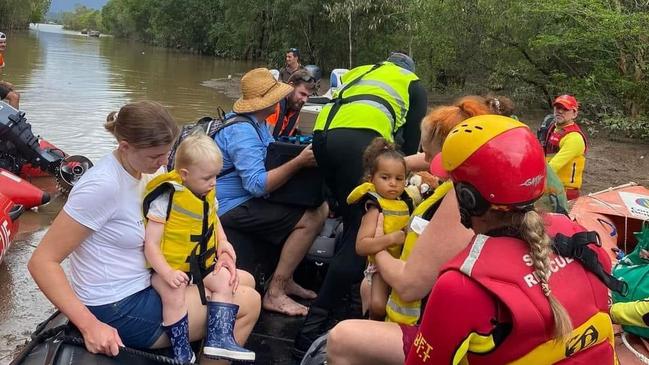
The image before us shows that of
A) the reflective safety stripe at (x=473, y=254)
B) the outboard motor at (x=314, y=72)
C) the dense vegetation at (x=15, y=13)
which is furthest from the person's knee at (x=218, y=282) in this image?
the dense vegetation at (x=15, y=13)

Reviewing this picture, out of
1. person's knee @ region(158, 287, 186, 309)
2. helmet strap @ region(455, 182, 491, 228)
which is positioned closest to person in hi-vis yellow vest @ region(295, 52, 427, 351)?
person's knee @ region(158, 287, 186, 309)

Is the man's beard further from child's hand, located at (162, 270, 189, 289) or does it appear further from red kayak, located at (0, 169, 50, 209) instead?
red kayak, located at (0, 169, 50, 209)

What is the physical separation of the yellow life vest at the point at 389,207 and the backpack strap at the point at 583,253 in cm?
124

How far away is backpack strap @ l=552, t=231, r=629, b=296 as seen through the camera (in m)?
1.67

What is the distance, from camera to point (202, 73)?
32406 millimetres

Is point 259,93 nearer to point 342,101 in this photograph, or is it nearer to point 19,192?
point 342,101

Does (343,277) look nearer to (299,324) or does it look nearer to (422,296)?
(299,324)

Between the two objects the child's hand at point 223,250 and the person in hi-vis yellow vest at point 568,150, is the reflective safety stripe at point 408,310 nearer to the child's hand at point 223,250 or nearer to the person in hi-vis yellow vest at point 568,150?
the child's hand at point 223,250

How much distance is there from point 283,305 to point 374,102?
4.37ft

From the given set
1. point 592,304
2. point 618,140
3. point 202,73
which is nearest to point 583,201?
point 592,304

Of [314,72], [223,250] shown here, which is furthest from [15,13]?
[223,250]

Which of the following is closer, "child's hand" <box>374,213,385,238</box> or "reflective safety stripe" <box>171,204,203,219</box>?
"reflective safety stripe" <box>171,204,203,219</box>

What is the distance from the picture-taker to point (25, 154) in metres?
7.31

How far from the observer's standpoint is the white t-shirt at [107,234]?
2.35 metres
